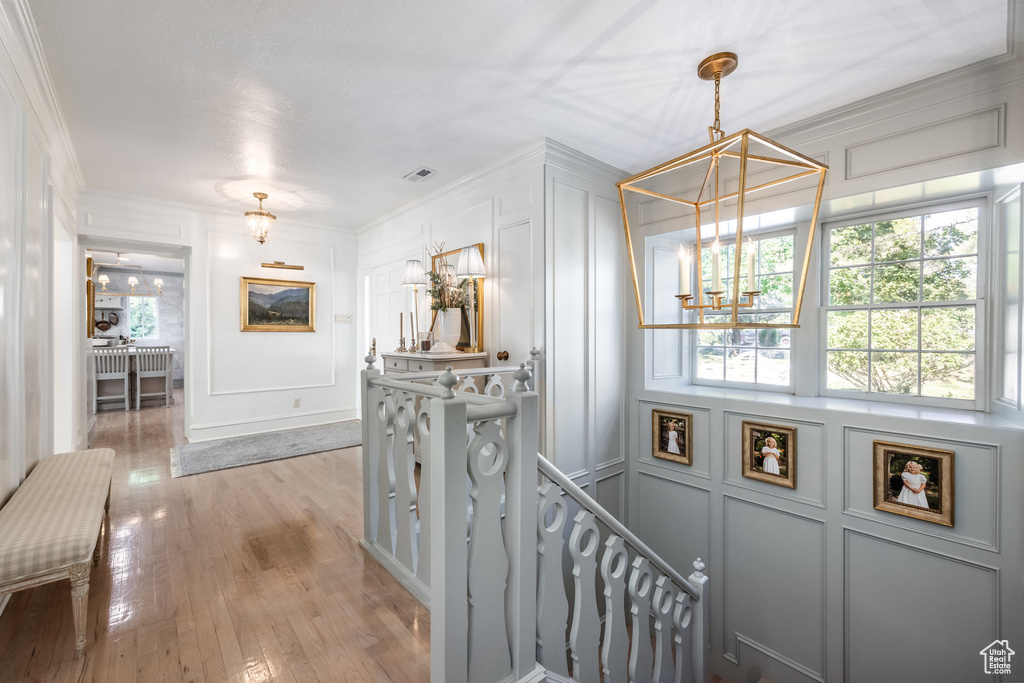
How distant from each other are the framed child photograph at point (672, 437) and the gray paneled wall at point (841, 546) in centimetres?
6

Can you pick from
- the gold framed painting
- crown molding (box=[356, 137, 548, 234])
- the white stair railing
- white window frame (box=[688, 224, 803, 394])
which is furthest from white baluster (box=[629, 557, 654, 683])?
the gold framed painting

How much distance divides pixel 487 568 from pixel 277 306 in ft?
17.1

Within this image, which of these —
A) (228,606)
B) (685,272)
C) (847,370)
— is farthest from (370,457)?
(847,370)

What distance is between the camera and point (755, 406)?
9.86 feet

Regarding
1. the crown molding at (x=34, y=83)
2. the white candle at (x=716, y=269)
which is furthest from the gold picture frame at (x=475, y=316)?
the crown molding at (x=34, y=83)

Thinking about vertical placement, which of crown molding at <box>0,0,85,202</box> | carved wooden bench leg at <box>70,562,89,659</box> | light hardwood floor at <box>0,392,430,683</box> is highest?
crown molding at <box>0,0,85,202</box>

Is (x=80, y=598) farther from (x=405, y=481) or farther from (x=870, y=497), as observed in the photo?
(x=870, y=497)

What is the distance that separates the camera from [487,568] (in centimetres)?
141

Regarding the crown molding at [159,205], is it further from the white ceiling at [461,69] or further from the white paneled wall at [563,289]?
the white paneled wall at [563,289]

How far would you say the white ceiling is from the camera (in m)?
1.89

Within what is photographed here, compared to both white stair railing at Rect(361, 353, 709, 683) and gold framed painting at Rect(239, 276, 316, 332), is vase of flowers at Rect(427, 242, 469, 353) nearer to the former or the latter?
white stair railing at Rect(361, 353, 709, 683)

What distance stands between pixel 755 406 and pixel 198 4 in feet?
12.1

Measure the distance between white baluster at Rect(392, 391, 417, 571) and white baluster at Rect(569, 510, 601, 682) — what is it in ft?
2.80

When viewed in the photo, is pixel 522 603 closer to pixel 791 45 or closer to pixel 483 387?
pixel 483 387
